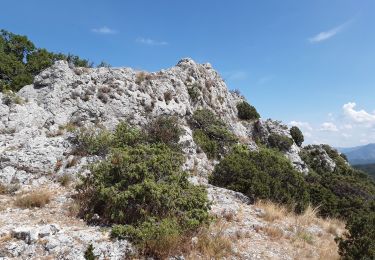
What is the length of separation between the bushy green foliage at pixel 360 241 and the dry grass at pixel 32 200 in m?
9.03

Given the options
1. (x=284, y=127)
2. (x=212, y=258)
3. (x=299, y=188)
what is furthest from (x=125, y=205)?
(x=284, y=127)

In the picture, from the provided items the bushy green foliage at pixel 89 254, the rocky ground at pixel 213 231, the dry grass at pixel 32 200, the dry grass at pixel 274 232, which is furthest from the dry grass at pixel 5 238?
the dry grass at pixel 274 232

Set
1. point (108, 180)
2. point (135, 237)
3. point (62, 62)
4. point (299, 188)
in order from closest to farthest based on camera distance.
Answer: point (135, 237) → point (108, 180) → point (299, 188) → point (62, 62)

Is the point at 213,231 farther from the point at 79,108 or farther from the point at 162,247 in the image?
the point at 79,108

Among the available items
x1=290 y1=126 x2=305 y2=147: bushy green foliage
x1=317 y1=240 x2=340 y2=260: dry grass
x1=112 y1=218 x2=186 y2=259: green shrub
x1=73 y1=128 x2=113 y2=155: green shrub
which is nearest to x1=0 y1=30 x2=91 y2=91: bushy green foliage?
x1=73 y1=128 x2=113 y2=155: green shrub

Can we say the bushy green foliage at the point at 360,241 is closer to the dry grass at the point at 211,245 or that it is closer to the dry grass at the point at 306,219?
the dry grass at the point at 211,245

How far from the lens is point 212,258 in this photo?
8.01 meters

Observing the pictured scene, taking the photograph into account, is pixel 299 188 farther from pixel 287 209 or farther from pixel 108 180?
pixel 108 180

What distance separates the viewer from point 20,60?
27.9 metres

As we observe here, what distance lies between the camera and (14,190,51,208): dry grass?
9.96m

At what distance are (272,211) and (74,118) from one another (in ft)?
40.1

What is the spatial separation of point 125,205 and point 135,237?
4.35 feet

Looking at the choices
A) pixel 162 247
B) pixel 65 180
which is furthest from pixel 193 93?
pixel 162 247

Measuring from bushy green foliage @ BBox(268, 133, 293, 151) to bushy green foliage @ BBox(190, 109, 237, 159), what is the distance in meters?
7.62
